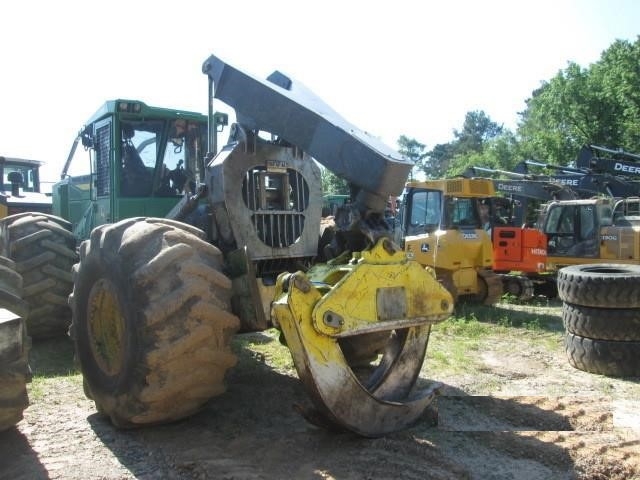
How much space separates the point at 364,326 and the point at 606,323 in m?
3.65

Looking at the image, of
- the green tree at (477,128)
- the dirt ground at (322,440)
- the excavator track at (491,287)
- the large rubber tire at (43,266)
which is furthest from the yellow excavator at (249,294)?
the green tree at (477,128)

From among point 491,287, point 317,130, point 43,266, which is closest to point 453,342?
point 491,287

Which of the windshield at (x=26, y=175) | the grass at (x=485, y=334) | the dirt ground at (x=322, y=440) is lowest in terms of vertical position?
the grass at (x=485, y=334)

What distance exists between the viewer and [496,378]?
607 centimetres

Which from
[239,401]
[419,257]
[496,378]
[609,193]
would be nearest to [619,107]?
[609,193]

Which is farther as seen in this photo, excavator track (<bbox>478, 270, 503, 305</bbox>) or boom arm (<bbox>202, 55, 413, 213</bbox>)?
excavator track (<bbox>478, 270, 503, 305</bbox>)

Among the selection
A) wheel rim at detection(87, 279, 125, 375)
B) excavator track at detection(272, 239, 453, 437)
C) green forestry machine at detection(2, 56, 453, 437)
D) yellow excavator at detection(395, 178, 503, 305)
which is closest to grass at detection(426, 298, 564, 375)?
yellow excavator at detection(395, 178, 503, 305)

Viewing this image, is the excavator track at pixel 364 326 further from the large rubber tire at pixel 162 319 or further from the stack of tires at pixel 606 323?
the stack of tires at pixel 606 323

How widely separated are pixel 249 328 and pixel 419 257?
7.12 metres

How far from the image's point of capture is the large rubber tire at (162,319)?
12.4 feet

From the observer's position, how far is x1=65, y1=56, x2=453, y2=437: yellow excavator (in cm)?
371

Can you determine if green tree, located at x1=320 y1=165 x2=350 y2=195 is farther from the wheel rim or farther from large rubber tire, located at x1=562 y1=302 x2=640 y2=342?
the wheel rim

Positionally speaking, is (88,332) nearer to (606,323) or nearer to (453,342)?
(453,342)

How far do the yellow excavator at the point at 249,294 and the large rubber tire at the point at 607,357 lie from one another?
2891 millimetres
